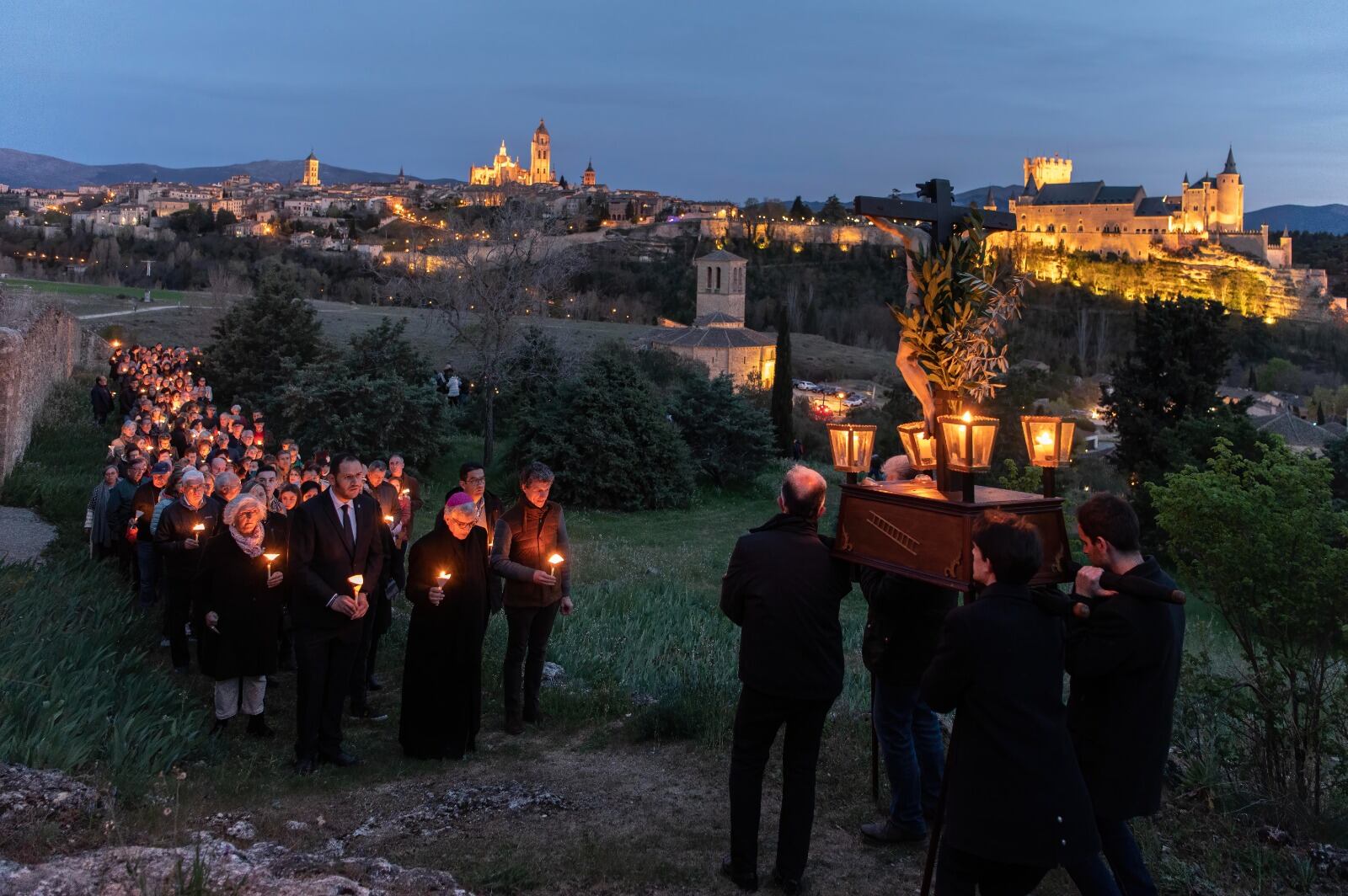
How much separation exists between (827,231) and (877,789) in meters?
109

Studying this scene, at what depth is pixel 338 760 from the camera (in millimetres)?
5918

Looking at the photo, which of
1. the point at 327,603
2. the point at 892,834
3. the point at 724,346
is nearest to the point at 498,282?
the point at 327,603

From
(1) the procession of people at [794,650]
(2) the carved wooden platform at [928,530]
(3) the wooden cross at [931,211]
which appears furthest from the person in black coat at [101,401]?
(2) the carved wooden platform at [928,530]

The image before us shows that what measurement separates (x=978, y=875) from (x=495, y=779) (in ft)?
10.2

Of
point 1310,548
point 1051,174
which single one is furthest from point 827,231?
point 1310,548

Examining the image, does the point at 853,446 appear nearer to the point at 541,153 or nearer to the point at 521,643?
the point at 521,643

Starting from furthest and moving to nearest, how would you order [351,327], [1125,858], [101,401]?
1. [351,327]
2. [101,401]
3. [1125,858]

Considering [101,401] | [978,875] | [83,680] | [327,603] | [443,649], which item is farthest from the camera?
[101,401]

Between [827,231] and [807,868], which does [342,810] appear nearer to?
[807,868]

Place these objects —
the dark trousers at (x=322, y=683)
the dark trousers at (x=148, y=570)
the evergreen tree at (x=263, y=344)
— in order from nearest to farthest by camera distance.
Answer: the dark trousers at (x=322, y=683)
the dark trousers at (x=148, y=570)
the evergreen tree at (x=263, y=344)

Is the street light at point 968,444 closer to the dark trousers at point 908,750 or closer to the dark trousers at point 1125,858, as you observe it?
the dark trousers at point 908,750

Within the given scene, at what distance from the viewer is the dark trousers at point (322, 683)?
5.80 m

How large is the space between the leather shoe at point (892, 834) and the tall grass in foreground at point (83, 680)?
3553 mm

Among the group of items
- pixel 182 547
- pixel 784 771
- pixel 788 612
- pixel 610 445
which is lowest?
pixel 610 445
